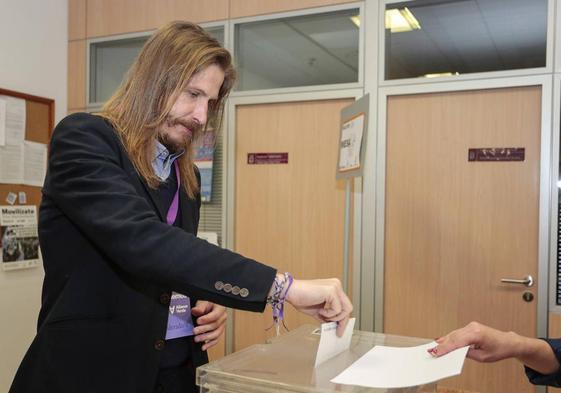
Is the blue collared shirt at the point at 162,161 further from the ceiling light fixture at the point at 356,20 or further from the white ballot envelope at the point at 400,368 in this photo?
the ceiling light fixture at the point at 356,20

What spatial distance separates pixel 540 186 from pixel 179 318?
2.18 metres

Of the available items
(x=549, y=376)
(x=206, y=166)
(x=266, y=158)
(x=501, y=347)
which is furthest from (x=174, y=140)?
(x=206, y=166)

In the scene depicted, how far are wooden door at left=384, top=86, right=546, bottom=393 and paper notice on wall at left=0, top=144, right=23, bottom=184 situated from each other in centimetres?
223

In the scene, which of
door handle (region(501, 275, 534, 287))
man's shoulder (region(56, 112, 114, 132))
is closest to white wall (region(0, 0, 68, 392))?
man's shoulder (region(56, 112, 114, 132))

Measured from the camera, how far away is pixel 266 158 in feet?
11.2

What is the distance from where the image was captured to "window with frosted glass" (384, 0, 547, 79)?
9.30 ft

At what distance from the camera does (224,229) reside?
3512 mm

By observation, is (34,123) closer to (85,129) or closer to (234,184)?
(234,184)

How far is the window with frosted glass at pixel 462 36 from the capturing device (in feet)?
9.30

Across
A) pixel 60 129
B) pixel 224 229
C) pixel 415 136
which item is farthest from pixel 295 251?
pixel 60 129

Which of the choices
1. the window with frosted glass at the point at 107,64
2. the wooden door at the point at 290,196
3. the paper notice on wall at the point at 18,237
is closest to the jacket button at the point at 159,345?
the wooden door at the point at 290,196

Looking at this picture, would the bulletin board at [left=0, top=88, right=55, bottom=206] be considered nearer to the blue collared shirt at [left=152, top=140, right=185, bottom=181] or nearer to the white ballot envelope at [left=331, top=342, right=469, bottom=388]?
the blue collared shirt at [left=152, top=140, right=185, bottom=181]

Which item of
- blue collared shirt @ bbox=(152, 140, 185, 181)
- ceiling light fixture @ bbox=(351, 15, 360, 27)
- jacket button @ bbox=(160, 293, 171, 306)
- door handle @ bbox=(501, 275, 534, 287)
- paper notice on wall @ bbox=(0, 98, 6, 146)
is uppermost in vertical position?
ceiling light fixture @ bbox=(351, 15, 360, 27)

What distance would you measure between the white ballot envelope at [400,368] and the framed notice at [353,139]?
53.2 inches
